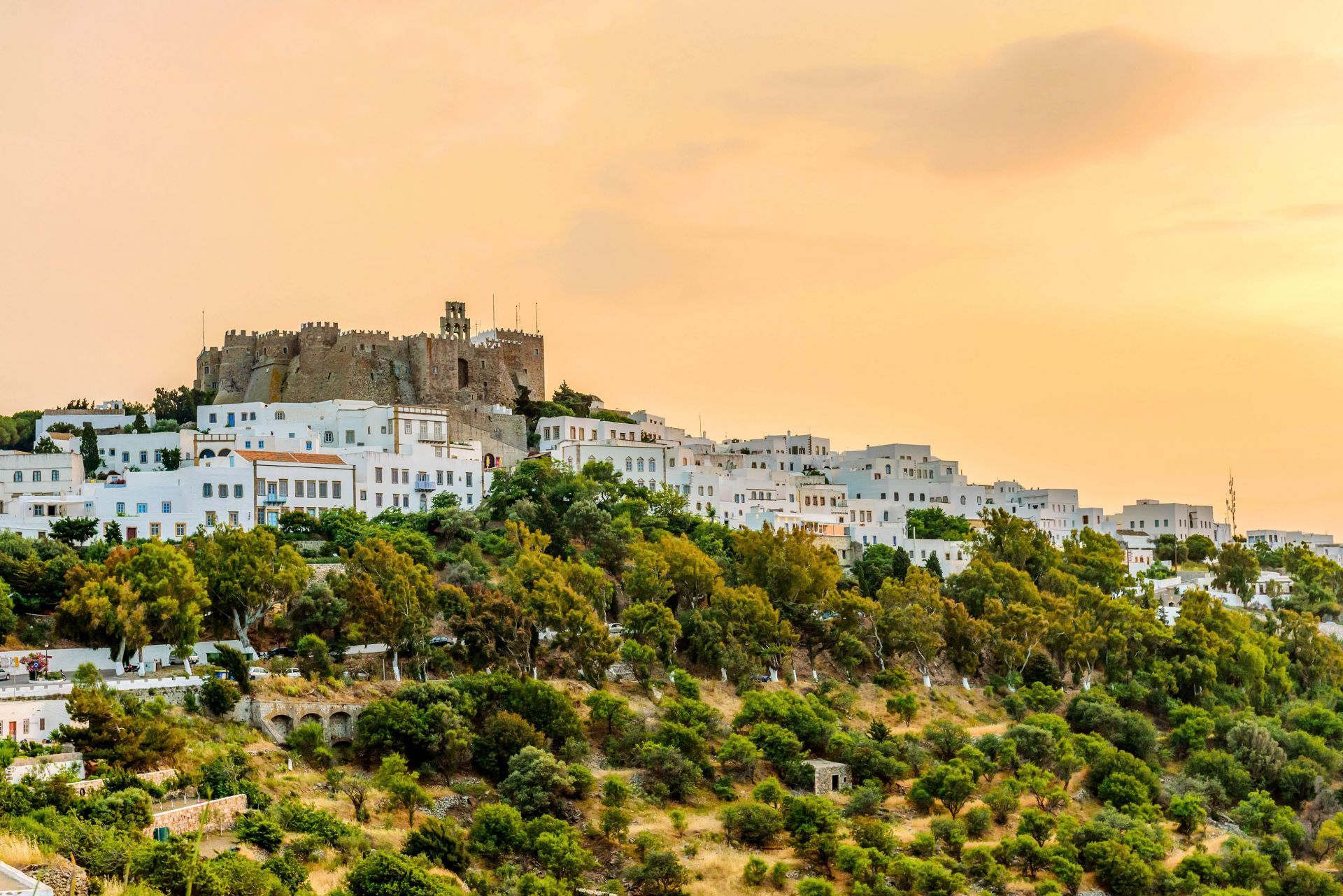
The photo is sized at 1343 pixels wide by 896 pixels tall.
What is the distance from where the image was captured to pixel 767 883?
41.3 m

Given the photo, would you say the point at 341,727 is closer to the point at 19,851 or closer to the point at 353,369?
the point at 19,851

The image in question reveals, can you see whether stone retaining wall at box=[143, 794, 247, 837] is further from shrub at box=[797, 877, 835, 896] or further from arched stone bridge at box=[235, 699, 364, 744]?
shrub at box=[797, 877, 835, 896]

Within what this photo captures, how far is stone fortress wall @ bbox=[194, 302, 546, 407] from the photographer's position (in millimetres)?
77562

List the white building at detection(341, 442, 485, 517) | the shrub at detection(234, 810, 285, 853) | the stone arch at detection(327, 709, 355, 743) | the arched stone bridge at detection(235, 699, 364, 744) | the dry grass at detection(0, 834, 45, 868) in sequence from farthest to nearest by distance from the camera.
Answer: the white building at detection(341, 442, 485, 517), the stone arch at detection(327, 709, 355, 743), the arched stone bridge at detection(235, 699, 364, 744), the shrub at detection(234, 810, 285, 853), the dry grass at detection(0, 834, 45, 868)

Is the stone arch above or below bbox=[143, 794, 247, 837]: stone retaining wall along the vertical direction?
above

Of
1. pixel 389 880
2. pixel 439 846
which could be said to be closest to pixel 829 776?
pixel 439 846

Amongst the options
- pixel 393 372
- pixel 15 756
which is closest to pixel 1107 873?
pixel 15 756

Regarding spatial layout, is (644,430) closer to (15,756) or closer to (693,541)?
(693,541)

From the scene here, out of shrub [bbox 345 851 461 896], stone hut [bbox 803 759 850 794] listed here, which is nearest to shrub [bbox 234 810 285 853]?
shrub [bbox 345 851 461 896]

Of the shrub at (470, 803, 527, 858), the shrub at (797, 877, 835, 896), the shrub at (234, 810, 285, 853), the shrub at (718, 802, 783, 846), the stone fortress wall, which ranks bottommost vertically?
the shrub at (797, 877, 835, 896)

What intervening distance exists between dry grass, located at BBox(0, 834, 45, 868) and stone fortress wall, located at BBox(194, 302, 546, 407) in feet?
160

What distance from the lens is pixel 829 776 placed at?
48188 millimetres

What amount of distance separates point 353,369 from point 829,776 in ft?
127

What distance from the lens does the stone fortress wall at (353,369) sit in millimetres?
77562
